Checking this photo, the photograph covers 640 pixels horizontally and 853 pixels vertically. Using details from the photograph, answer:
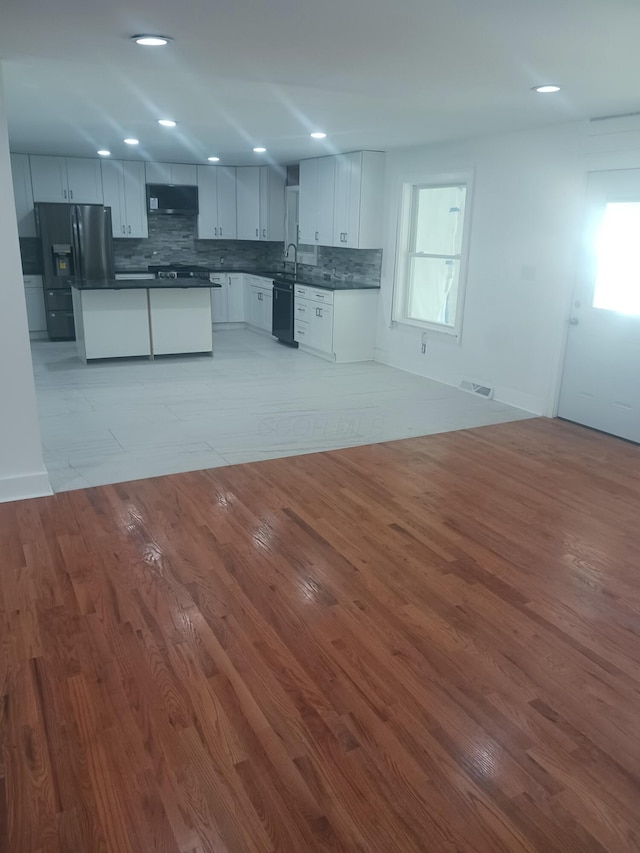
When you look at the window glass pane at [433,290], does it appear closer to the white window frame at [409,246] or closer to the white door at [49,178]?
the white window frame at [409,246]

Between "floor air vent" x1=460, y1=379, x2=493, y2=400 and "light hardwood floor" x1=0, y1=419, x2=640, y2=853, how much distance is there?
7.42ft

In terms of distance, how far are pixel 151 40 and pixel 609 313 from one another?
12.3 feet

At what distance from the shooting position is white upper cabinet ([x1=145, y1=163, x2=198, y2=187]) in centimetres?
891

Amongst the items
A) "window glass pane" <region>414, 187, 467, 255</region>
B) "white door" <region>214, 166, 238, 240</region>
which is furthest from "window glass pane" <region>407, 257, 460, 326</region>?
"white door" <region>214, 166, 238, 240</region>

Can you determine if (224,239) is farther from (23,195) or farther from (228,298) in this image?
(23,195)

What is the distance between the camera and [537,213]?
218 inches

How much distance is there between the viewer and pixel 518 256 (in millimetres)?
5766

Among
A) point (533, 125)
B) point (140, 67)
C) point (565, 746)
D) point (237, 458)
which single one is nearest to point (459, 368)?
point (533, 125)

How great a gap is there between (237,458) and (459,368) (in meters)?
3.02

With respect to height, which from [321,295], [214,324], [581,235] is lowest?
[214,324]

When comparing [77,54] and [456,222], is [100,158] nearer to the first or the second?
[456,222]

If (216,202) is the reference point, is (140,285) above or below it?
→ below

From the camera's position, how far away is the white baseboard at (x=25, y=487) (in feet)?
12.3

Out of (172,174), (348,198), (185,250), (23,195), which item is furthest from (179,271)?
(348,198)
